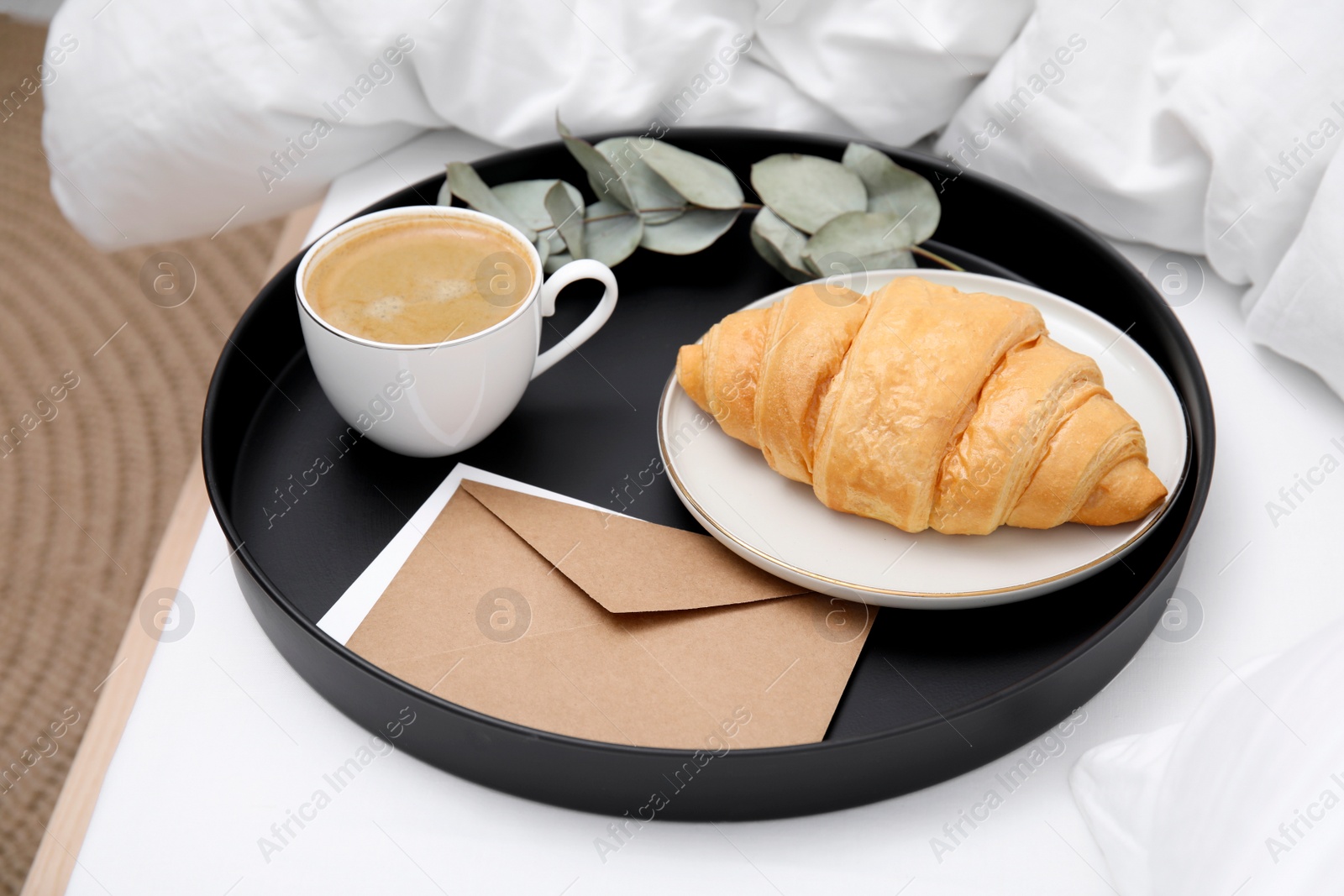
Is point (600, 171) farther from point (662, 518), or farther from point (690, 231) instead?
point (662, 518)

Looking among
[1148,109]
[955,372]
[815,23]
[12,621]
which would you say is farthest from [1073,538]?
[12,621]

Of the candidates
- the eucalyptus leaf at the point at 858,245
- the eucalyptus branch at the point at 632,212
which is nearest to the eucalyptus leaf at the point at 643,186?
the eucalyptus branch at the point at 632,212

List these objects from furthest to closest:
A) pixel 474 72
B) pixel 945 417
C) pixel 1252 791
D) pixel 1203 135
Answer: pixel 474 72, pixel 1203 135, pixel 945 417, pixel 1252 791

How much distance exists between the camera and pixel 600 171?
111cm

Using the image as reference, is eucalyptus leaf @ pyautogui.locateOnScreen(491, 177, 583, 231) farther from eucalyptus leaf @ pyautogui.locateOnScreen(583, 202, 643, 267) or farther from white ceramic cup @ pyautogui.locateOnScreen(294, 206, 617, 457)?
white ceramic cup @ pyautogui.locateOnScreen(294, 206, 617, 457)

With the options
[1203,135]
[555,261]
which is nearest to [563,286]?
[555,261]

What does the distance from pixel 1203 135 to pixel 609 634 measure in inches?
30.4

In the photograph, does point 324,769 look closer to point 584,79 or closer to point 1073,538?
point 1073,538

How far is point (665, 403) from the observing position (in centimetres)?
93

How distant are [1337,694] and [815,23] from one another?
917 millimetres

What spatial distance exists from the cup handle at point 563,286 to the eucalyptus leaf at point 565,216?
126 mm

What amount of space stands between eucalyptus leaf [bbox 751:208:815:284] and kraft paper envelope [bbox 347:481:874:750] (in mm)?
343

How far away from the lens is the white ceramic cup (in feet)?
2.76

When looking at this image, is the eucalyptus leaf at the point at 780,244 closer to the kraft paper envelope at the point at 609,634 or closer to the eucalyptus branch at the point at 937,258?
the eucalyptus branch at the point at 937,258
